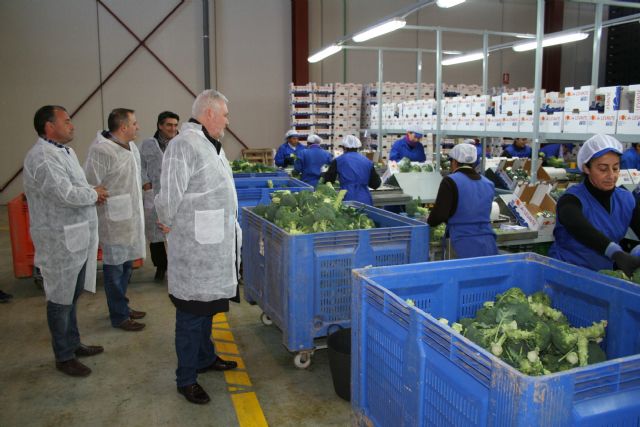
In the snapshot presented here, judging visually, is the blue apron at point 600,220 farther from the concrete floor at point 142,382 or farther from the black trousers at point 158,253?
the black trousers at point 158,253

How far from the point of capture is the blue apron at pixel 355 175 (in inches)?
242

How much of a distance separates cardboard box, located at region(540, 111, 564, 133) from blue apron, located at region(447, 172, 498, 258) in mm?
1417

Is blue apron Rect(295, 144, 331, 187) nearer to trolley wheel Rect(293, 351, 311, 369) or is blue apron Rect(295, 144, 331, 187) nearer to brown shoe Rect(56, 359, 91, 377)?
trolley wheel Rect(293, 351, 311, 369)

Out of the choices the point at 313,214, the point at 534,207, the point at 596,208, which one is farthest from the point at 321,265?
the point at 534,207

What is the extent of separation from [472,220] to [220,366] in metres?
2.14

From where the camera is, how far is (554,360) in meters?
1.90

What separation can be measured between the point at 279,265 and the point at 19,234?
3.80 meters

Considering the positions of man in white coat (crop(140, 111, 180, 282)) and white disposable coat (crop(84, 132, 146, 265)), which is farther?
man in white coat (crop(140, 111, 180, 282))

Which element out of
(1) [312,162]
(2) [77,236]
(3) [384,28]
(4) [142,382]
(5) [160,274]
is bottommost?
(4) [142,382]

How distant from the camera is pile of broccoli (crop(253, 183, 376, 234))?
3.70m

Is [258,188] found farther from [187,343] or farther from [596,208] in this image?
[596,208]

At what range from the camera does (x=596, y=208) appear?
9.68 feet

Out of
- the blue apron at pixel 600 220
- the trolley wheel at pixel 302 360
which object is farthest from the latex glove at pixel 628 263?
the trolley wheel at pixel 302 360

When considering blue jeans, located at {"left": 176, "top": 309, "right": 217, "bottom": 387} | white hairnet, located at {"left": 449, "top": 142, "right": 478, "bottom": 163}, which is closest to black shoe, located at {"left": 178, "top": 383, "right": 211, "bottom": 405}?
blue jeans, located at {"left": 176, "top": 309, "right": 217, "bottom": 387}
